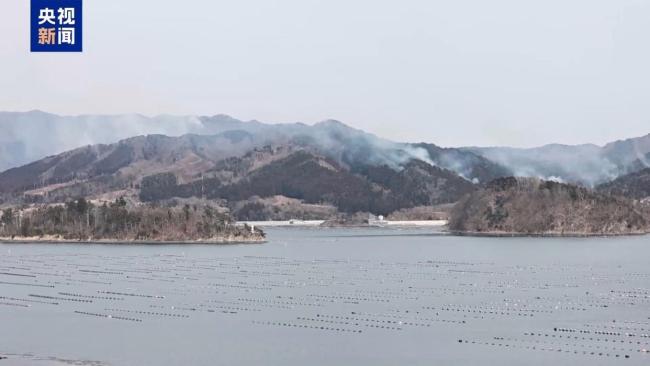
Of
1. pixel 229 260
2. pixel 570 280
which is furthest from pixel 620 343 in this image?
pixel 229 260

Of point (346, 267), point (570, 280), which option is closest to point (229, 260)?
point (346, 267)

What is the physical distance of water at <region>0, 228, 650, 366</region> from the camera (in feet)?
170

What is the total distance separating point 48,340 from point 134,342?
18.4 feet

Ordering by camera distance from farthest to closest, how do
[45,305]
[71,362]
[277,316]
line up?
[45,305], [277,316], [71,362]

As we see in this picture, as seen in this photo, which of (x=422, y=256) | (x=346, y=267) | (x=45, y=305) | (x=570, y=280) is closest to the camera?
(x=45, y=305)

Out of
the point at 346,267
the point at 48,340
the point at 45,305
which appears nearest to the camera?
the point at 48,340

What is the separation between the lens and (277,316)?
6831cm

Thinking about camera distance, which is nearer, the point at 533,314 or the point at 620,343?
the point at 620,343

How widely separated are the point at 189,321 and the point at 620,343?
2914 centimetres

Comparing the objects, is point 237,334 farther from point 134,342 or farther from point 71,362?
point 71,362

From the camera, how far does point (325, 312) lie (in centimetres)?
7019

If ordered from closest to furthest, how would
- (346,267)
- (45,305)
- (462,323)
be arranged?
(462,323), (45,305), (346,267)

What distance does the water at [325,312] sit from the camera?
170 feet

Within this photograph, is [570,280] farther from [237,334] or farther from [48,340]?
[48,340]
